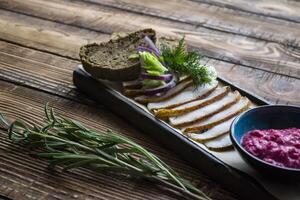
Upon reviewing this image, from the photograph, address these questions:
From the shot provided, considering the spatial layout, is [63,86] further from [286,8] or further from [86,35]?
[286,8]

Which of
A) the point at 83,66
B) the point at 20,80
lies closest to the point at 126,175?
the point at 83,66

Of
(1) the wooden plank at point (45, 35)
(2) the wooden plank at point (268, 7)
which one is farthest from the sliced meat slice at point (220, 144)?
(2) the wooden plank at point (268, 7)

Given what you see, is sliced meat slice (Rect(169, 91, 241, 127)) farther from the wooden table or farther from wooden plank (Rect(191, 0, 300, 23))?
wooden plank (Rect(191, 0, 300, 23))

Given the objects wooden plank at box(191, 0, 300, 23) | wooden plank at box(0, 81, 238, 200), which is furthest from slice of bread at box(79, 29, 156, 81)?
wooden plank at box(191, 0, 300, 23)

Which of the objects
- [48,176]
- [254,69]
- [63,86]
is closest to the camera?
[48,176]

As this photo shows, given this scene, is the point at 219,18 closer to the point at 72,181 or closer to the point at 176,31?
the point at 176,31

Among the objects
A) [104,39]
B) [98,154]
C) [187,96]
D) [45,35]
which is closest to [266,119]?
[187,96]

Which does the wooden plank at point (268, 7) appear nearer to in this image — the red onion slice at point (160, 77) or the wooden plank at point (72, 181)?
the red onion slice at point (160, 77)

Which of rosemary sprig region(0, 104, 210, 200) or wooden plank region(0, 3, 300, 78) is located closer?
rosemary sprig region(0, 104, 210, 200)
